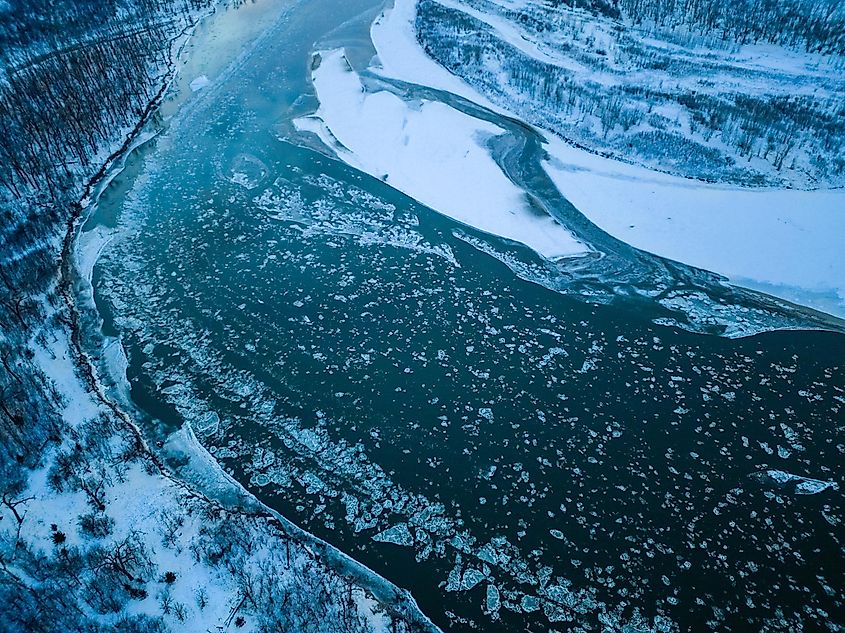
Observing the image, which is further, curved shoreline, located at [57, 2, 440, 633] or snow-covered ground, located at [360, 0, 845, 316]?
snow-covered ground, located at [360, 0, 845, 316]

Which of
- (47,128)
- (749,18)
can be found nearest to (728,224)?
(749,18)

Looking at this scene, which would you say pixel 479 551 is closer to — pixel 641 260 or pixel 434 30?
pixel 641 260

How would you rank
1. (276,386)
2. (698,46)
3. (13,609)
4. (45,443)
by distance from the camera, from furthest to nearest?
(698,46) < (276,386) < (45,443) < (13,609)

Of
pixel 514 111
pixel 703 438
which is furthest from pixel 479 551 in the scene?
pixel 514 111

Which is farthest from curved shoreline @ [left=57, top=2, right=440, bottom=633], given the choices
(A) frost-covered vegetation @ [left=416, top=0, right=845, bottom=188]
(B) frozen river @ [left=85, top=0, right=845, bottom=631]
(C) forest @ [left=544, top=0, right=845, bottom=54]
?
(C) forest @ [left=544, top=0, right=845, bottom=54]

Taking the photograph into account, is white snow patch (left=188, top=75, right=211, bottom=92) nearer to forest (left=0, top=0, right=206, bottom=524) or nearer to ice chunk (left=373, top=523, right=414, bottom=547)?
forest (left=0, top=0, right=206, bottom=524)

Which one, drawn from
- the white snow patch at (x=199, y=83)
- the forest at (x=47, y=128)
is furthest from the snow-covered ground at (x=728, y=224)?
the forest at (x=47, y=128)

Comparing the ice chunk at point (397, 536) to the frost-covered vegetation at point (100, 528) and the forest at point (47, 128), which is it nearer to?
the frost-covered vegetation at point (100, 528)
